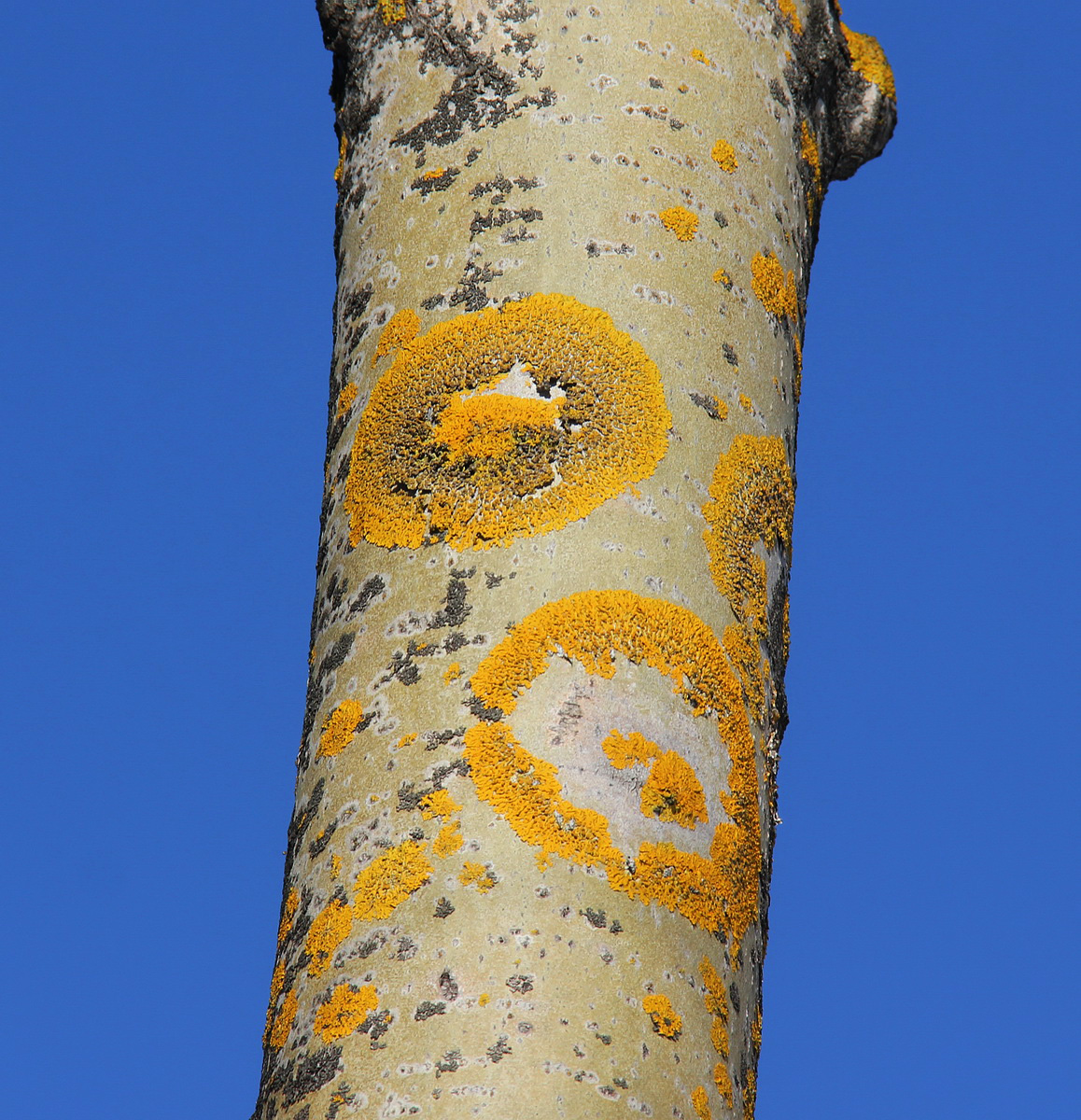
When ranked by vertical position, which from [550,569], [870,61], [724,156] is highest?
[870,61]

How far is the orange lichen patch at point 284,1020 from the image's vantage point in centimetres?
223

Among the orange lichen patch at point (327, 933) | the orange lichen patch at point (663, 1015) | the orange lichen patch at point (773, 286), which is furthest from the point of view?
the orange lichen patch at point (773, 286)

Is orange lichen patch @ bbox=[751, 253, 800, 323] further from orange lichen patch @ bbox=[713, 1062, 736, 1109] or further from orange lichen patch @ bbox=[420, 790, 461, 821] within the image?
orange lichen patch @ bbox=[713, 1062, 736, 1109]

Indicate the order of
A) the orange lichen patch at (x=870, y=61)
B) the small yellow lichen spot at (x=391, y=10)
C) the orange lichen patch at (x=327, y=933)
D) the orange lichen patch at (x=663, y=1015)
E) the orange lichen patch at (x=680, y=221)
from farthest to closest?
the orange lichen patch at (x=870, y=61), the small yellow lichen spot at (x=391, y=10), the orange lichen patch at (x=680, y=221), the orange lichen patch at (x=327, y=933), the orange lichen patch at (x=663, y=1015)

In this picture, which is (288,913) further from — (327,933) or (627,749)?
(627,749)

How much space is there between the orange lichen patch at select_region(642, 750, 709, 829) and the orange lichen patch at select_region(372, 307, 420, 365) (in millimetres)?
843

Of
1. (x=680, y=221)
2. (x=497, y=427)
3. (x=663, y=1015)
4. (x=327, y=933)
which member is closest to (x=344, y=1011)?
(x=327, y=933)

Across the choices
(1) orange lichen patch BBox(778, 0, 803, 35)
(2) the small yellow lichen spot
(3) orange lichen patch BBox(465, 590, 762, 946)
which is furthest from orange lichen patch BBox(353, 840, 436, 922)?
(1) orange lichen patch BBox(778, 0, 803, 35)

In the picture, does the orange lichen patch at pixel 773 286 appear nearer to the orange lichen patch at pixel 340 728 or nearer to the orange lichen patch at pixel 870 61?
the orange lichen patch at pixel 870 61

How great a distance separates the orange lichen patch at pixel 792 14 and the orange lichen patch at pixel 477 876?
1.74 meters

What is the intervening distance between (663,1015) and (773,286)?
1.28m

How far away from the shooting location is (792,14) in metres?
2.95

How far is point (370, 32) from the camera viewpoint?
295 centimetres

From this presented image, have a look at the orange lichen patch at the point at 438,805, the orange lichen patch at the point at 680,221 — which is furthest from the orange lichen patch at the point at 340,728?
the orange lichen patch at the point at 680,221
